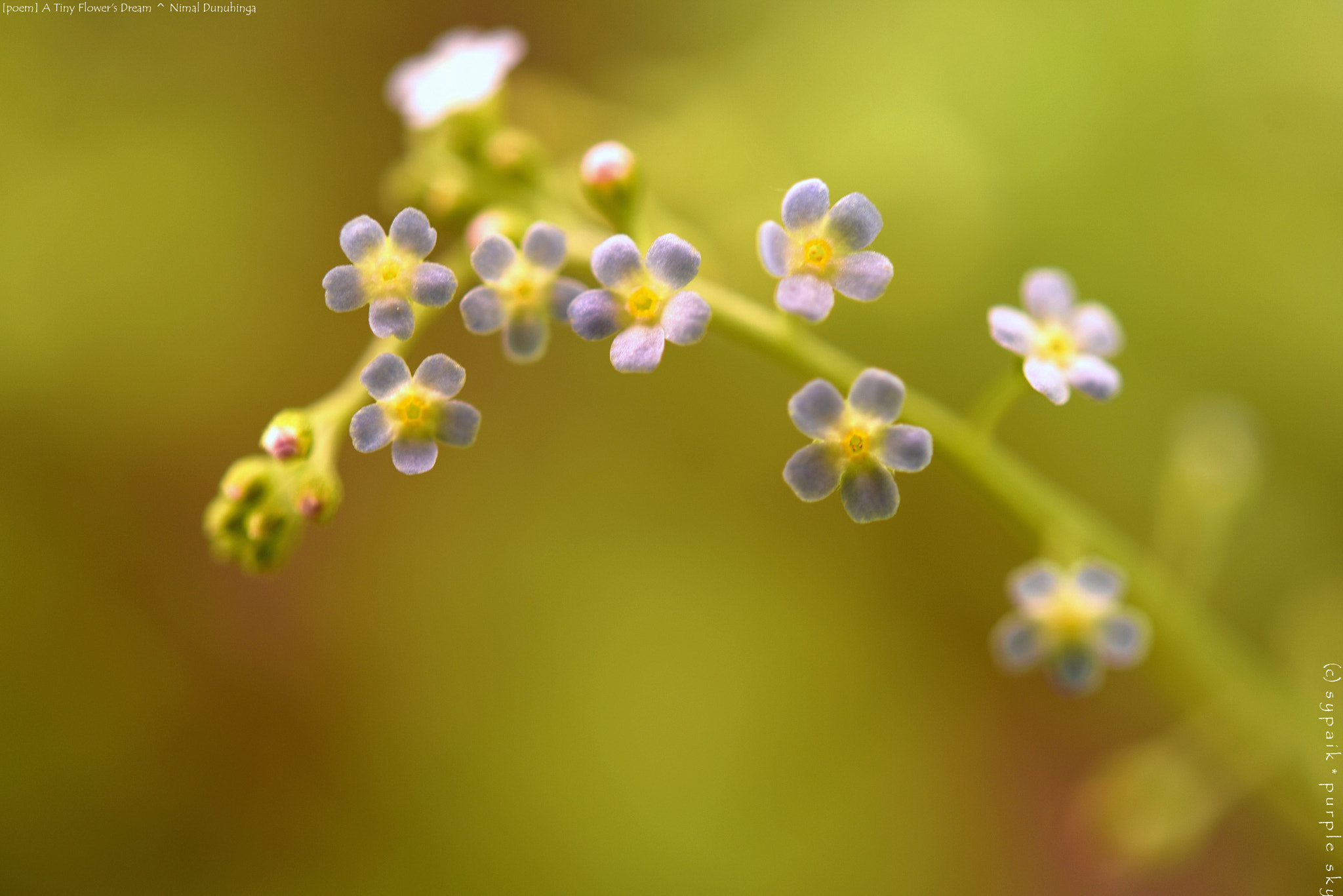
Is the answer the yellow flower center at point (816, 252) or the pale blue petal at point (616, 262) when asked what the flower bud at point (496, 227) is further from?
the yellow flower center at point (816, 252)

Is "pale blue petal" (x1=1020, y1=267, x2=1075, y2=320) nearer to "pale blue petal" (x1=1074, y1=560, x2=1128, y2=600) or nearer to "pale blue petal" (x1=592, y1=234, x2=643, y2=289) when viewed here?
"pale blue petal" (x1=1074, y1=560, x2=1128, y2=600)

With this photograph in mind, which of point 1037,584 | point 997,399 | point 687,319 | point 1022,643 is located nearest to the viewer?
point 687,319

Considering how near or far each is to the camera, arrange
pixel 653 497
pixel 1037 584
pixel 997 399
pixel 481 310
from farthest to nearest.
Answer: pixel 653 497 → pixel 1037 584 → pixel 997 399 → pixel 481 310

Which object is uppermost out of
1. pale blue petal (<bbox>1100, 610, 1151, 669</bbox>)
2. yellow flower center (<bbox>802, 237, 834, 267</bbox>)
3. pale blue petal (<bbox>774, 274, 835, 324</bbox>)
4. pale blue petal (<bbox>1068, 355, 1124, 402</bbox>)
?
pale blue petal (<bbox>1068, 355, 1124, 402</bbox>)

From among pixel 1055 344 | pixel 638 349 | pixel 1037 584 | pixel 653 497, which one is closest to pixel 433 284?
pixel 638 349

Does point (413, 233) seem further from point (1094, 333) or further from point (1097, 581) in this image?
point (1097, 581)

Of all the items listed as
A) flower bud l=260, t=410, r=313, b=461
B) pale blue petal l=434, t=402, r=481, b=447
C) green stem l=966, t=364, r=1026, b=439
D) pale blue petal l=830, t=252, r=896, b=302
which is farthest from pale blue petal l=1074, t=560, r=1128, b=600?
flower bud l=260, t=410, r=313, b=461

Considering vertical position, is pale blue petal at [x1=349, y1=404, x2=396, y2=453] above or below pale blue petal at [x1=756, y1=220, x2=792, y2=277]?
below
